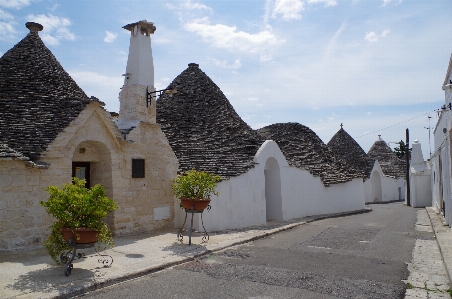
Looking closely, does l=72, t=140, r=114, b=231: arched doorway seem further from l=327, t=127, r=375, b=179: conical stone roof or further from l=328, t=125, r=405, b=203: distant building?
l=327, t=127, r=375, b=179: conical stone roof

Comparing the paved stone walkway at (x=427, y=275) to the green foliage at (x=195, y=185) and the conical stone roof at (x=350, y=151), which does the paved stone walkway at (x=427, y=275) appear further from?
the conical stone roof at (x=350, y=151)

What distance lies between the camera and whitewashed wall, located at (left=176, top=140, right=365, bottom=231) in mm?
12102

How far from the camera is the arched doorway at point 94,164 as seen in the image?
32.6 ft

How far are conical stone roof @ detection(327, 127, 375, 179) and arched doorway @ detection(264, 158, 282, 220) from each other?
17.7 m

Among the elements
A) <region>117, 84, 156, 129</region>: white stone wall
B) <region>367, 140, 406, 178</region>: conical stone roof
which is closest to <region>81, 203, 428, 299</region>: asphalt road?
<region>117, 84, 156, 129</region>: white stone wall

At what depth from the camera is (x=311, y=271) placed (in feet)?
22.4

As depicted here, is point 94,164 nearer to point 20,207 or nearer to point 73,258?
point 20,207

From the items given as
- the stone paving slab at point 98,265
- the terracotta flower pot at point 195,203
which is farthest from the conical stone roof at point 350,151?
the terracotta flower pot at point 195,203

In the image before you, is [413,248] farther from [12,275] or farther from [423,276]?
[12,275]

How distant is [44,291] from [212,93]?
12.6m

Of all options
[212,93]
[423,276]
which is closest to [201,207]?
[423,276]

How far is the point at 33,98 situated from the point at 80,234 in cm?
518

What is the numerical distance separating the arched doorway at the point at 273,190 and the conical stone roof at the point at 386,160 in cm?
2408

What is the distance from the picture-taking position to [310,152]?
70.8 feet
